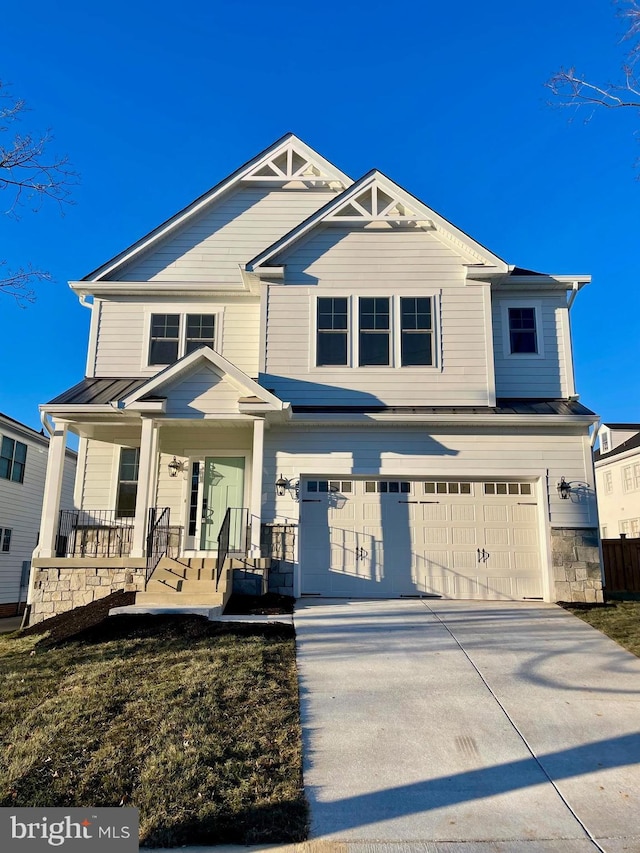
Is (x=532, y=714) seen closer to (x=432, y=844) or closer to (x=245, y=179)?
(x=432, y=844)

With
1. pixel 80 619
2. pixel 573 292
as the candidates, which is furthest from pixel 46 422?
pixel 573 292

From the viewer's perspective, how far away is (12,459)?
69.9ft

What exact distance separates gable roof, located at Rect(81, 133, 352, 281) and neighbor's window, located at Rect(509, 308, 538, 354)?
16.3 feet

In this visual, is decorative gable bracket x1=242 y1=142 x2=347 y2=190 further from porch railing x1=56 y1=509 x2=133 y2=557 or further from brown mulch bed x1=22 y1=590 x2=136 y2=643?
brown mulch bed x1=22 y1=590 x2=136 y2=643

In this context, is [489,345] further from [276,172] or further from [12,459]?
[12,459]

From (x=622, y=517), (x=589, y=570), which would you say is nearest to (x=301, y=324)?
(x=589, y=570)

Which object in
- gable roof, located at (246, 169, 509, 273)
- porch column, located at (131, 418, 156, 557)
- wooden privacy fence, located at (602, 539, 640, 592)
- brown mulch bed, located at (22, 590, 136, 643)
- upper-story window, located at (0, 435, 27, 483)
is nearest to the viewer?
brown mulch bed, located at (22, 590, 136, 643)

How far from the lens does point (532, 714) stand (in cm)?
578

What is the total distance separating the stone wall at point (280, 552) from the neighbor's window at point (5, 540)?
536 inches

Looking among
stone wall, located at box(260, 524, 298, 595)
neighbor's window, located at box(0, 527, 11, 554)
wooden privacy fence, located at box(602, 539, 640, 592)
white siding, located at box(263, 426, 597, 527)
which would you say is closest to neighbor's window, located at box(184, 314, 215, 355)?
white siding, located at box(263, 426, 597, 527)

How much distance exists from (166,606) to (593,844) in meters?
6.51

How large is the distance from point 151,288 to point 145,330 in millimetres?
942

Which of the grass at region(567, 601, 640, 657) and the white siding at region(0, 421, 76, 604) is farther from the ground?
the white siding at region(0, 421, 76, 604)

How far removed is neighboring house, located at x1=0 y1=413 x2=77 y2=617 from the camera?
68.6ft
